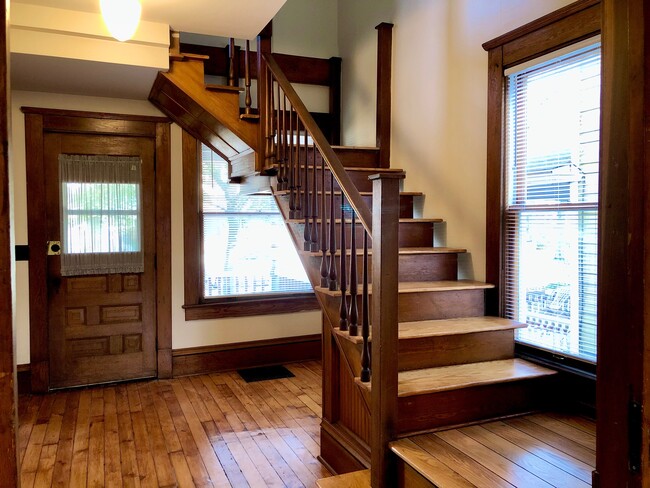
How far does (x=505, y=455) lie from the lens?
2035mm

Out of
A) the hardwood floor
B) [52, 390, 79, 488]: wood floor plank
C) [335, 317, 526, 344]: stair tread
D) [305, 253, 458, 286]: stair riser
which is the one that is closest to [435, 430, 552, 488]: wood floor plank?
[335, 317, 526, 344]: stair tread

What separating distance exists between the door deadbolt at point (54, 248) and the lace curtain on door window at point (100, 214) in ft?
0.11

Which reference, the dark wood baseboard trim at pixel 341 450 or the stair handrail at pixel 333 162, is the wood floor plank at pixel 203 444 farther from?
the stair handrail at pixel 333 162

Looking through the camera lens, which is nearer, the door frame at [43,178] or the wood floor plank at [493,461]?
A: the wood floor plank at [493,461]

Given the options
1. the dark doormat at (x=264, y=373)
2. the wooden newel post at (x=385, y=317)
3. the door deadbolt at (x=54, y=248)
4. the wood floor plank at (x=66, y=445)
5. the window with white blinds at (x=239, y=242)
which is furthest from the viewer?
the window with white blinds at (x=239, y=242)

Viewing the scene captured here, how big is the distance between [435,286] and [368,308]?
706mm

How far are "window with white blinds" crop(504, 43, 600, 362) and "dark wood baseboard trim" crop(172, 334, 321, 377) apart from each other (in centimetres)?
243

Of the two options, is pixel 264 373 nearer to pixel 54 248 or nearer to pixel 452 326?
pixel 54 248

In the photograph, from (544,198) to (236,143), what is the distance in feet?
7.14

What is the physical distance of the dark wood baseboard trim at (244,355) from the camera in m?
4.54

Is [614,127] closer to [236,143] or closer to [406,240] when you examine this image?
[406,240]

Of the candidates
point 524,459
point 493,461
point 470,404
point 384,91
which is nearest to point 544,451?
point 524,459

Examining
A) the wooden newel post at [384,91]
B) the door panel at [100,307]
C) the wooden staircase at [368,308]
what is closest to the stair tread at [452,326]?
the wooden staircase at [368,308]

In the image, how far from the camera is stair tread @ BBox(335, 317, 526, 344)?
2525 mm
